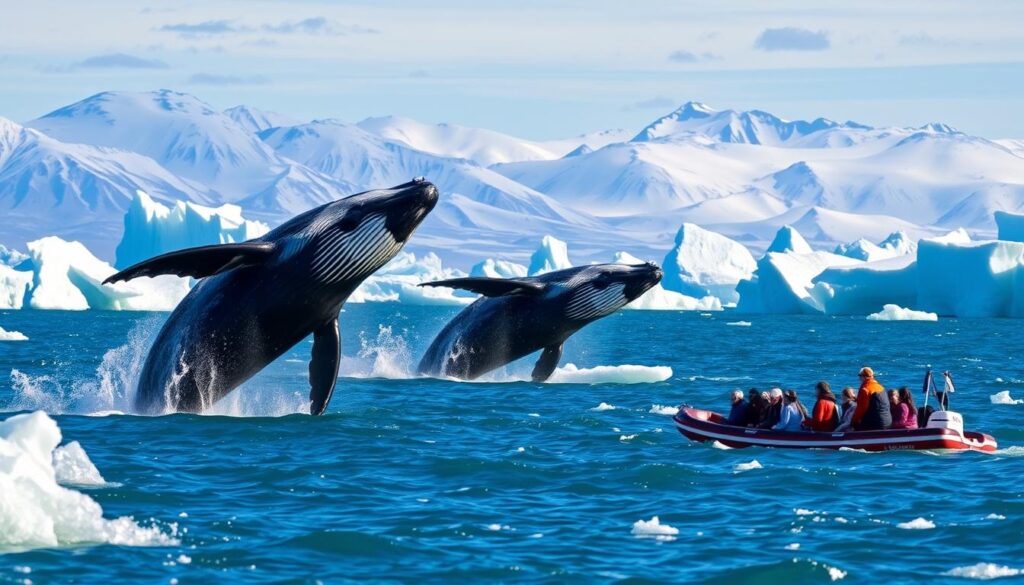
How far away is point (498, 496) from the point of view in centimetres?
1590

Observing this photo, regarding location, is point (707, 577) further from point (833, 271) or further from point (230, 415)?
point (833, 271)

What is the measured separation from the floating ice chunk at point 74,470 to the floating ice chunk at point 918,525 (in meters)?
7.85

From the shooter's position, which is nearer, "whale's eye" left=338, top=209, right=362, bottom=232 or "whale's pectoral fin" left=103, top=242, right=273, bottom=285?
"whale's pectoral fin" left=103, top=242, right=273, bottom=285

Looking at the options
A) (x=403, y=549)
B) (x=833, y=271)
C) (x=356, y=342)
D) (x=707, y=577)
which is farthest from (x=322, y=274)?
(x=833, y=271)

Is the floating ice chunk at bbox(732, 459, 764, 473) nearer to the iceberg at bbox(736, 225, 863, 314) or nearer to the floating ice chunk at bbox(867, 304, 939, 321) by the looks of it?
the floating ice chunk at bbox(867, 304, 939, 321)

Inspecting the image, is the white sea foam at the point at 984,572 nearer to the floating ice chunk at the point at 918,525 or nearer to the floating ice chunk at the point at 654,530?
the floating ice chunk at the point at 918,525

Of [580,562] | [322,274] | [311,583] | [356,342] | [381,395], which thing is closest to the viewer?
[311,583]

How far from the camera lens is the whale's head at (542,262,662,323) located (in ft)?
87.5

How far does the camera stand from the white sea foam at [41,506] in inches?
483

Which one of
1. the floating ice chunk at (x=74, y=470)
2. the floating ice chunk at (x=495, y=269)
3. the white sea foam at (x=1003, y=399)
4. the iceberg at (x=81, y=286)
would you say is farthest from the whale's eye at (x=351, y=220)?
the floating ice chunk at (x=495, y=269)

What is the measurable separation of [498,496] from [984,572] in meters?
5.22

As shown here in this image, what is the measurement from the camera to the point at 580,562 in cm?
1270

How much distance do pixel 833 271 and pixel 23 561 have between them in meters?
79.8

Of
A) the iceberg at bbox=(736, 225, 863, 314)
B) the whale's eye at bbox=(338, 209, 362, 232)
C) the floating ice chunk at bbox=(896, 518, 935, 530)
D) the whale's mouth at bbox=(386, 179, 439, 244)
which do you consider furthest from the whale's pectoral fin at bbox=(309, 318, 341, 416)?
the iceberg at bbox=(736, 225, 863, 314)
